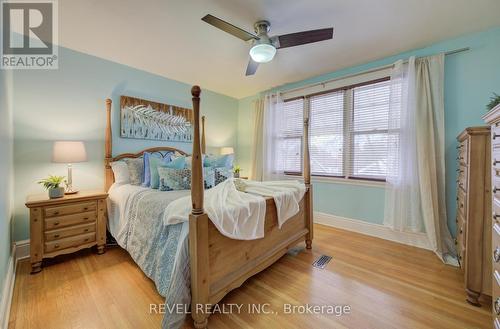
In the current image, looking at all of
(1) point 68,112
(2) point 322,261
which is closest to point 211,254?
(2) point 322,261

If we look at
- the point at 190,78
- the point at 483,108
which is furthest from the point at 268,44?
the point at 483,108

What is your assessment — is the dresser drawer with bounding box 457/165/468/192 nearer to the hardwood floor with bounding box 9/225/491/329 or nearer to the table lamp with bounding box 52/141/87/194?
the hardwood floor with bounding box 9/225/491/329

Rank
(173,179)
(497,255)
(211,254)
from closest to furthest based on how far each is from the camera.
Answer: (497,255) → (211,254) → (173,179)

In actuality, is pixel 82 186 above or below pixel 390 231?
above

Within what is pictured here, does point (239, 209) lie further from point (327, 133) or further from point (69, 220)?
point (327, 133)

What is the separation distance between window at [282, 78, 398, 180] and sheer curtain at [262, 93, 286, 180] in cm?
13

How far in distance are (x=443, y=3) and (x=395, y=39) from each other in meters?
0.56

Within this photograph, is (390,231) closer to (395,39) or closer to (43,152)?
(395,39)

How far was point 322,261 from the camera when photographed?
2.21m

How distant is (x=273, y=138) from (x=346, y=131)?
4.19ft

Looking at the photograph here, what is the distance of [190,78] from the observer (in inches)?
137

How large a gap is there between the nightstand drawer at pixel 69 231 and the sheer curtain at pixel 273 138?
274 cm

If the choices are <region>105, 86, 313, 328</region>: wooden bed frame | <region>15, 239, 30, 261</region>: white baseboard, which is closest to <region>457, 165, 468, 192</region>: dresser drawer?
<region>105, 86, 313, 328</region>: wooden bed frame

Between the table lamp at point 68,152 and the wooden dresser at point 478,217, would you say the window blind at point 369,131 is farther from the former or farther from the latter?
the table lamp at point 68,152
